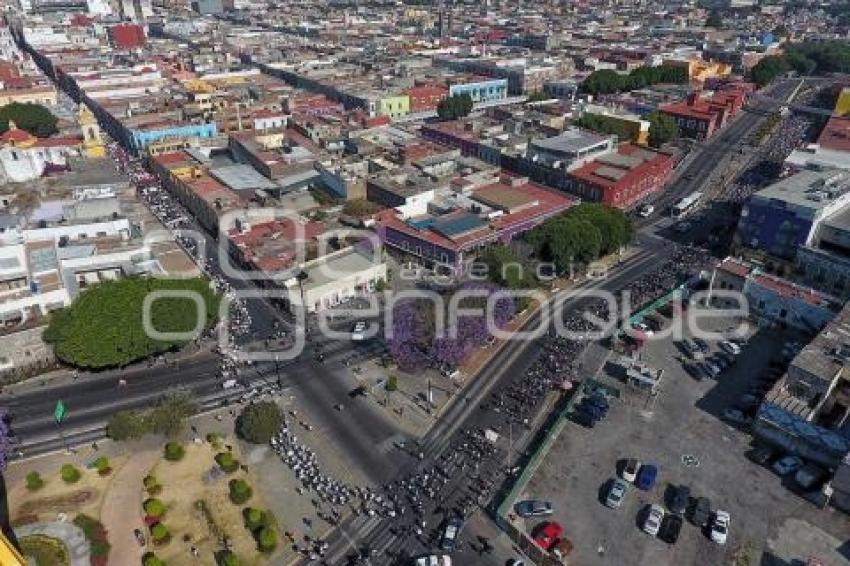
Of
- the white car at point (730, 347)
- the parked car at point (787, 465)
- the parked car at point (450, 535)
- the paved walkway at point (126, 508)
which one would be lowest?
the paved walkway at point (126, 508)

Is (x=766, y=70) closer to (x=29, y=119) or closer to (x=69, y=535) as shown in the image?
(x=29, y=119)

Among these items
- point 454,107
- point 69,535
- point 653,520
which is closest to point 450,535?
point 653,520

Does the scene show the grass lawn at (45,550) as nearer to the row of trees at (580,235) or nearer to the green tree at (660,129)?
the row of trees at (580,235)

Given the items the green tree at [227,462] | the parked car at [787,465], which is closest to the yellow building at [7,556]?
the green tree at [227,462]

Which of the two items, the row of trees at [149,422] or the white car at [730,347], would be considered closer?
the row of trees at [149,422]

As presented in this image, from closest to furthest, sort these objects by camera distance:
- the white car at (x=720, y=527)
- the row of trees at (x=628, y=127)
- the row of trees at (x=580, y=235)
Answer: the white car at (x=720, y=527) < the row of trees at (x=580, y=235) < the row of trees at (x=628, y=127)

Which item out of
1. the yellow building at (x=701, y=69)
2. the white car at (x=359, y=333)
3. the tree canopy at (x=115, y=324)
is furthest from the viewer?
the yellow building at (x=701, y=69)

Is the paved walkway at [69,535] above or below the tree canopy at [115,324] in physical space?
below
